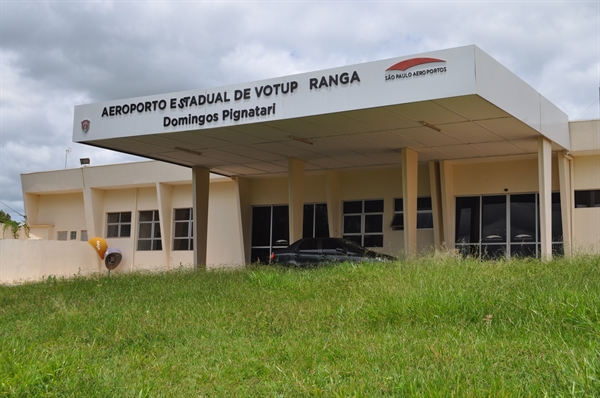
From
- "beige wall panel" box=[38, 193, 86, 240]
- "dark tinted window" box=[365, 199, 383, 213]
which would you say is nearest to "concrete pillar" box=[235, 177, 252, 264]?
"dark tinted window" box=[365, 199, 383, 213]

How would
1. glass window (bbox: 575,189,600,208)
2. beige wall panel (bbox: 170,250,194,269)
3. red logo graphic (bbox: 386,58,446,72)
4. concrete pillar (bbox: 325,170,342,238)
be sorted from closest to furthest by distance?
red logo graphic (bbox: 386,58,446,72)
glass window (bbox: 575,189,600,208)
concrete pillar (bbox: 325,170,342,238)
beige wall panel (bbox: 170,250,194,269)

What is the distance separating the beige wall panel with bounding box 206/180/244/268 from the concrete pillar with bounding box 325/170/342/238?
492 cm

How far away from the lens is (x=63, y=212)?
116 ft

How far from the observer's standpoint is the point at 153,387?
6.66 meters

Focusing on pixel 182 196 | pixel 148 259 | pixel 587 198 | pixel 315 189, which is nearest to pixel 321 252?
pixel 315 189

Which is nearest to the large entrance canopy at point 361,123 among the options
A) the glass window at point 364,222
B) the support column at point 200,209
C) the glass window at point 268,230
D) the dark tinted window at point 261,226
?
the support column at point 200,209

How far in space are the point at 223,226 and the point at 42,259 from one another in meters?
8.22

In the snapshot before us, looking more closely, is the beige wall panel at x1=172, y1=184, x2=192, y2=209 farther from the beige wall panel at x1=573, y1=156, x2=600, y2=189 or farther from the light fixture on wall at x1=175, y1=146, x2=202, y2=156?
the beige wall panel at x1=573, y1=156, x2=600, y2=189

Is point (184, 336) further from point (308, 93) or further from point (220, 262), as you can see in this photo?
point (220, 262)

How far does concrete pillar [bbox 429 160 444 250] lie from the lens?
75.1ft

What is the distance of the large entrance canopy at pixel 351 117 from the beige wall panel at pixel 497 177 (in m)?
1.48

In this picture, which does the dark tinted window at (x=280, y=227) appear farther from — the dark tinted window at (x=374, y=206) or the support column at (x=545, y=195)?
the support column at (x=545, y=195)

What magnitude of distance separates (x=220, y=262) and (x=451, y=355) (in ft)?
74.9

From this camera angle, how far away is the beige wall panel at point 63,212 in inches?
1373
